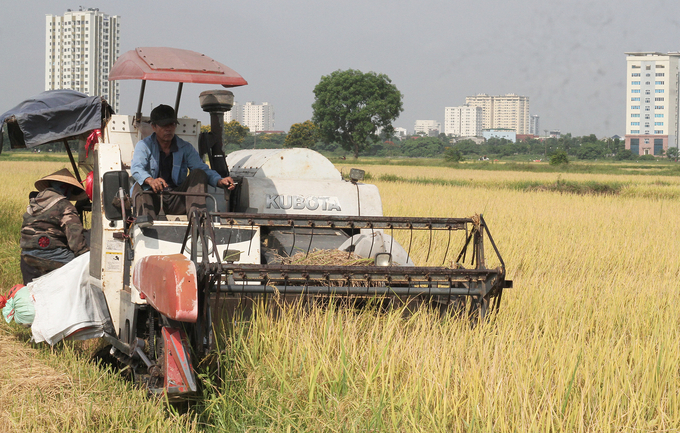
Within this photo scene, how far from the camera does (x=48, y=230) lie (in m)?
6.52

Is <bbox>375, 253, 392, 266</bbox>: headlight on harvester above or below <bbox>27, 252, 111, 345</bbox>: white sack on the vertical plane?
above

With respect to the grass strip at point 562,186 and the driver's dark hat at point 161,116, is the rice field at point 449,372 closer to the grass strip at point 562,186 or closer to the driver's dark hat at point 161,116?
the driver's dark hat at point 161,116

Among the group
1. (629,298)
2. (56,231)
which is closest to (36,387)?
(56,231)

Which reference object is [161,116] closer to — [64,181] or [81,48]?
[64,181]

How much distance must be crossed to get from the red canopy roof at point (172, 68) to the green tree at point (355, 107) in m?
Answer: 65.4

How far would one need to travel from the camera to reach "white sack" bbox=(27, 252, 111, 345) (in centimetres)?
509

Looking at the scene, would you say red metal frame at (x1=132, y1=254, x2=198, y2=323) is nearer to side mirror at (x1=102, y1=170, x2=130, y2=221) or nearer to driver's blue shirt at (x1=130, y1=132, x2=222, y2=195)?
side mirror at (x1=102, y1=170, x2=130, y2=221)

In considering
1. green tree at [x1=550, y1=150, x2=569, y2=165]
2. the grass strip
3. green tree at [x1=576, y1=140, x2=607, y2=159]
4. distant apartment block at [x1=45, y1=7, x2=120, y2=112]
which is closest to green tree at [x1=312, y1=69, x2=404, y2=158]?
green tree at [x1=550, y1=150, x2=569, y2=165]

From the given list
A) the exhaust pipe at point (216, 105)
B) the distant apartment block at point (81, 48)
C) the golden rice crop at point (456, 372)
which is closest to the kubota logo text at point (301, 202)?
the exhaust pipe at point (216, 105)

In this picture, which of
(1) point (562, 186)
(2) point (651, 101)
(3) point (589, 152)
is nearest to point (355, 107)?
(3) point (589, 152)

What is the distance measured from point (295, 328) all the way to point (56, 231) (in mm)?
3165

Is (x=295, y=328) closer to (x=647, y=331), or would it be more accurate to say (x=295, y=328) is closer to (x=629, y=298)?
(x=647, y=331)

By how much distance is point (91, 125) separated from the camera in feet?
19.9

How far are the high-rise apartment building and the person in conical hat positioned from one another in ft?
448
